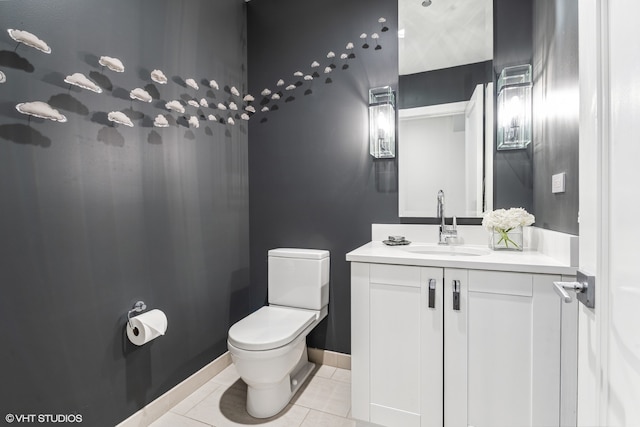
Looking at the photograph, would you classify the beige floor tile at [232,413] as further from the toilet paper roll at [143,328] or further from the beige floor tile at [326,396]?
the toilet paper roll at [143,328]

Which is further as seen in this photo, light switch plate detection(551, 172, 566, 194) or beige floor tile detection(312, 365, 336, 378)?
beige floor tile detection(312, 365, 336, 378)

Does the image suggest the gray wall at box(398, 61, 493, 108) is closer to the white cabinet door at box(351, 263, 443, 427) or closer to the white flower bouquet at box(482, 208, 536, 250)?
the white flower bouquet at box(482, 208, 536, 250)

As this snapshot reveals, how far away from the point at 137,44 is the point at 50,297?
51.1 inches

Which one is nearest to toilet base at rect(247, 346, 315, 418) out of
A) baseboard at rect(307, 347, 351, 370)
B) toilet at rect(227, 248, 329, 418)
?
toilet at rect(227, 248, 329, 418)

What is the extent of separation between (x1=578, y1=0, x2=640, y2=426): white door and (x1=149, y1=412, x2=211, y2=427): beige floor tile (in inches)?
66.9

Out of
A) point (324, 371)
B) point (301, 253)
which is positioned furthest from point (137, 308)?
point (324, 371)

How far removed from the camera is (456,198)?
1.86 meters

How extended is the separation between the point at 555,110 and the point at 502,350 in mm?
1130

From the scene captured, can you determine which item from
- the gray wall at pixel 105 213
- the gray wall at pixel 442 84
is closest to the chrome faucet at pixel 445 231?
the gray wall at pixel 442 84

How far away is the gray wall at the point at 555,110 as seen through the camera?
1.20m

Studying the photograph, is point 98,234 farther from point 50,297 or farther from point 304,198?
point 304,198

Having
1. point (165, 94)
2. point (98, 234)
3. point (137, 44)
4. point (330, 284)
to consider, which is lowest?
point (330, 284)

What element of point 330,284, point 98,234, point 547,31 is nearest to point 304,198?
point 330,284

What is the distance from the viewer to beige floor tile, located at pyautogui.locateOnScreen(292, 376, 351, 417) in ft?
5.54
